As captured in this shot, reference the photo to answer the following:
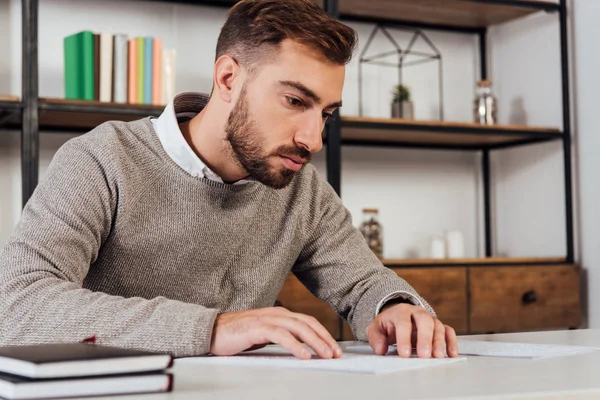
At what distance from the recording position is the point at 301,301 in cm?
266

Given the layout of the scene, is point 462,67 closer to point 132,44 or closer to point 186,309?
point 132,44

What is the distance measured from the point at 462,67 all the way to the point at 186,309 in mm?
2581

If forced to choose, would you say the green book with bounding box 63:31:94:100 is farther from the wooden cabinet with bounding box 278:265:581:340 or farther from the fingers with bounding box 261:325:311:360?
the fingers with bounding box 261:325:311:360

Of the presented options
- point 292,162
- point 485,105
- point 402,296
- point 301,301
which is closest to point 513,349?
point 402,296

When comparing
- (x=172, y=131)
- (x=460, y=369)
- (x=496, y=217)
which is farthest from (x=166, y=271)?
(x=496, y=217)

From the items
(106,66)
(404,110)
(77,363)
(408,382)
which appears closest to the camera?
(77,363)

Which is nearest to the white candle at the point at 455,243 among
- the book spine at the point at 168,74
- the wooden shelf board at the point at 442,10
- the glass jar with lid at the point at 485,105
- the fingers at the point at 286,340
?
the glass jar with lid at the point at 485,105

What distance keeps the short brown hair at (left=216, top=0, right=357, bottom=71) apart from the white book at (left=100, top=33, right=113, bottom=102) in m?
1.09

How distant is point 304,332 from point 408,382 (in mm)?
228

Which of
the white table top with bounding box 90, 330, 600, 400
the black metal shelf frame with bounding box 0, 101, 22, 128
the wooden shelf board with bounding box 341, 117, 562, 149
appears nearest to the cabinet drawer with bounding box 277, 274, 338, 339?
the wooden shelf board with bounding box 341, 117, 562, 149

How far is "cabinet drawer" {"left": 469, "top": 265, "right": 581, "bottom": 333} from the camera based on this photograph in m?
→ 2.95

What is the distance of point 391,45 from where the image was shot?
330 centimetres

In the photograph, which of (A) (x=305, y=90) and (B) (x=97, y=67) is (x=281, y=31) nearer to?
(A) (x=305, y=90)

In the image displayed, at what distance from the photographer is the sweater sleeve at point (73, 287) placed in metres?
1.06
